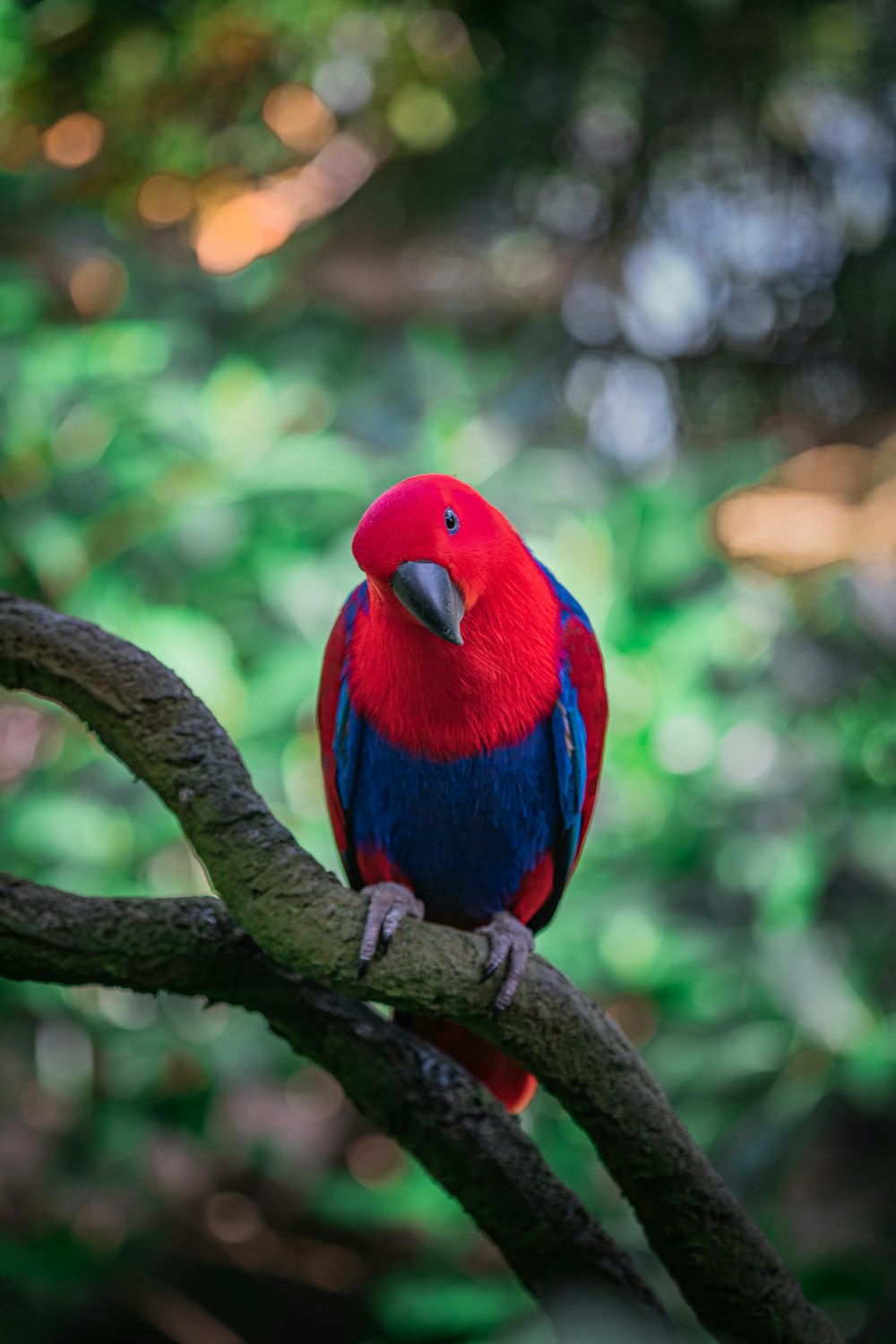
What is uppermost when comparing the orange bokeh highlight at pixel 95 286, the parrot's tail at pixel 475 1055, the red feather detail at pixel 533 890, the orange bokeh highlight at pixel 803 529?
the orange bokeh highlight at pixel 95 286

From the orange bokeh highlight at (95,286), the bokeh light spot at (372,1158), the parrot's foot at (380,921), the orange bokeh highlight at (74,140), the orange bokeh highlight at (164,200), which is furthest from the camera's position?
the orange bokeh highlight at (164,200)

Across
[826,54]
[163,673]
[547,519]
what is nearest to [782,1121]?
[547,519]

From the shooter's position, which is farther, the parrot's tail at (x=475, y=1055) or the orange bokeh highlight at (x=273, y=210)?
the orange bokeh highlight at (x=273, y=210)

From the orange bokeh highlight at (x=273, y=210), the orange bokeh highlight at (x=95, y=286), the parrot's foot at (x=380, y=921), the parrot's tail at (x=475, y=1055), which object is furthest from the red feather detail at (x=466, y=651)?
the orange bokeh highlight at (x=273, y=210)

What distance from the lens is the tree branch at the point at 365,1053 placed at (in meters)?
1.14

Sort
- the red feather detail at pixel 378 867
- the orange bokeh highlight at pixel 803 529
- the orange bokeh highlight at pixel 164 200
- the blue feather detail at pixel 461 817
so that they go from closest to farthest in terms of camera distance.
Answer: the blue feather detail at pixel 461 817, the red feather detail at pixel 378 867, the orange bokeh highlight at pixel 803 529, the orange bokeh highlight at pixel 164 200

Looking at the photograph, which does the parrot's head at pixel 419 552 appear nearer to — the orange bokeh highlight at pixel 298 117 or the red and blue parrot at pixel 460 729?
the red and blue parrot at pixel 460 729

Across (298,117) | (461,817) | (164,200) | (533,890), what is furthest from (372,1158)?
(298,117)

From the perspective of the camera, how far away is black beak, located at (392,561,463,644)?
3.87ft

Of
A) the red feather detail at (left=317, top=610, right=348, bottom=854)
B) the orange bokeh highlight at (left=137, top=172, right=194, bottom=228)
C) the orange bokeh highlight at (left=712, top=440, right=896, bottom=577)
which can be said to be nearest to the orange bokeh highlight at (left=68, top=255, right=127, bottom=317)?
the orange bokeh highlight at (left=137, top=172, right=194, bottom=228)

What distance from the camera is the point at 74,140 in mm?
3453

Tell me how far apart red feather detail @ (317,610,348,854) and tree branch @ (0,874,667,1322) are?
1.14 ft

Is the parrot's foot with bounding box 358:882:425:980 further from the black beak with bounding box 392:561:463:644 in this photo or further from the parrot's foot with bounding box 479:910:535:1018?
the black beak with bounding box 392:561:463:644

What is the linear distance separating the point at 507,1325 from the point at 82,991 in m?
1.10
